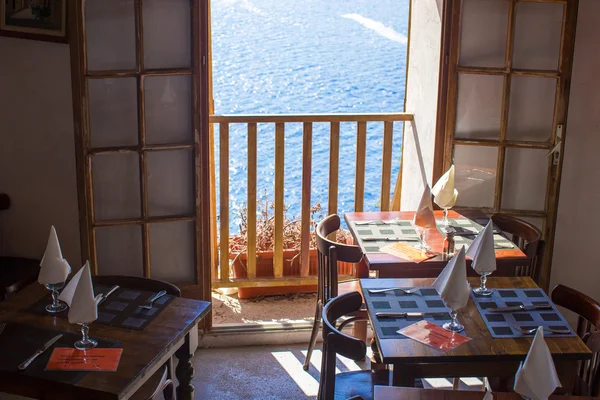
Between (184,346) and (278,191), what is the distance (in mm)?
1820

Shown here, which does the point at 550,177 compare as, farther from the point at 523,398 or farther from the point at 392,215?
the point at 523,398

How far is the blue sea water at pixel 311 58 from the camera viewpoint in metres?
6.16

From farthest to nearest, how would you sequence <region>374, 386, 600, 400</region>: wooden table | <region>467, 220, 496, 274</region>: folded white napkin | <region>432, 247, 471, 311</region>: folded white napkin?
<region>467, 220, 496, 274</region>: folded white napkin
<region>432, 247, 471, 311</region>: folded white napkin
<region>374, 386, 600, 400</region>: wooden table

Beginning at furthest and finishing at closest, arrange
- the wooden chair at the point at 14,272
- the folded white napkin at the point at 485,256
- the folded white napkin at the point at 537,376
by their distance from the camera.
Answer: the wooden chair at the point at 14,272 → the folded white napkin at the point at 485,256 → the folded white napkin at the point at 537,376

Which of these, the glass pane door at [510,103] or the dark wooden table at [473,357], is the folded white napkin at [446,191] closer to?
the glass pane door at [510,103]

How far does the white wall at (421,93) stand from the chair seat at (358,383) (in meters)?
1.56

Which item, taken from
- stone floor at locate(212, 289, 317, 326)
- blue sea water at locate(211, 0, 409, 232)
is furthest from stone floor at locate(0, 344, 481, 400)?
blue sea water at locate(211, 0, 409, 232)

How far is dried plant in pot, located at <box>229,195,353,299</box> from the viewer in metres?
4.16

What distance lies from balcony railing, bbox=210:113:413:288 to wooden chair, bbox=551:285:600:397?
5.75 ft

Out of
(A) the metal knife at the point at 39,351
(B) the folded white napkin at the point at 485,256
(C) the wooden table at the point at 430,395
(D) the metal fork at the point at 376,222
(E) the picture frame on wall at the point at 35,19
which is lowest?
(C) the wooden table at the point at 430,395

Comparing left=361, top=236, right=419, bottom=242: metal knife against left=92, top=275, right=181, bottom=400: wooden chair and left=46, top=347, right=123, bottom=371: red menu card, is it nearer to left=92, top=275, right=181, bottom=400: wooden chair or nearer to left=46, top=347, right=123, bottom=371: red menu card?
left=92, top=275, right=181, bottom=400: wooden chair

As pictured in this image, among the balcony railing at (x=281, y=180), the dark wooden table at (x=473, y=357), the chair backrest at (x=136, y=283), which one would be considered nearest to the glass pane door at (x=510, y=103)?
the balcony railing at (x=281, y=180)

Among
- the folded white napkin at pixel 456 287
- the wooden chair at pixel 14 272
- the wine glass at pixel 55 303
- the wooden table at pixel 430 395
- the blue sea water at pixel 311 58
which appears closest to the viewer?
the wooden table at pixel 430 395

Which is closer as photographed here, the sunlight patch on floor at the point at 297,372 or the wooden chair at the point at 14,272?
the wooden chair at the point at 14,272
